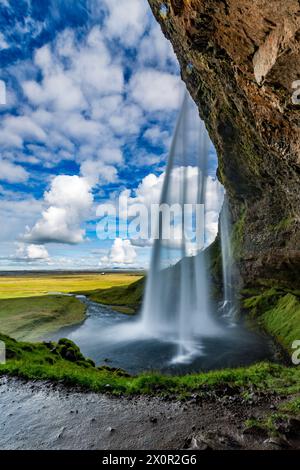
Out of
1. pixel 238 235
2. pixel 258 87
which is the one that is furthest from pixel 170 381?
pixel 238 235

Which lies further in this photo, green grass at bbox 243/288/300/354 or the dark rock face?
green grass at bbox 243/288/300/354

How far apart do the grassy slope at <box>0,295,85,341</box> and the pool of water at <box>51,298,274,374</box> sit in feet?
12.0

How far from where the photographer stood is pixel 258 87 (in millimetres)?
15055

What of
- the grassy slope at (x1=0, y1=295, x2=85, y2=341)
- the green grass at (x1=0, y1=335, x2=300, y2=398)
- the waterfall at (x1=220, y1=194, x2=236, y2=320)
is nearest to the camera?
the green grass at (x1=0, y1=335, x2=300, y2=398)

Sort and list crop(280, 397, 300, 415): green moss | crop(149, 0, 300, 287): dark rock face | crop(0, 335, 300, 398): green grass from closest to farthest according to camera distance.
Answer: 1. crop(280, 397, 300, 415): green moss
2. crop(0, 335, 300, 398): green grass
3. crop(149, 0, 300, 287): dark rock face

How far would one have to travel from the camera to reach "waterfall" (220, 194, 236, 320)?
1874 inches

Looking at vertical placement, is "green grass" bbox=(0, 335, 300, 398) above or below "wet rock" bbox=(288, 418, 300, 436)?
below

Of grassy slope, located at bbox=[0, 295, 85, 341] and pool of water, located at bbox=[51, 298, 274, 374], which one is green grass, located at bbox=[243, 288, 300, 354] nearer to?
pool of water, located at bbox=[51, 298, 274, 374]

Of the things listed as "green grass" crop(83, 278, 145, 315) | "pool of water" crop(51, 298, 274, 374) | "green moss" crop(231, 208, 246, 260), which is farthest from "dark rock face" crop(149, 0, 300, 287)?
"green grass" crop(83, 278, 145, 315)

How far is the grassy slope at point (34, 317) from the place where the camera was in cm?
3653

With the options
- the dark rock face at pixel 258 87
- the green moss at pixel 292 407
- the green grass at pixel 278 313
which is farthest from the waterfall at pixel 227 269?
the green moss at pixel 292 407

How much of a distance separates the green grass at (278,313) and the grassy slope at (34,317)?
28636 millimetres

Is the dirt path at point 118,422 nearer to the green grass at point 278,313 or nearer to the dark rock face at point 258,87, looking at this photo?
the dark rock face at point 258,87

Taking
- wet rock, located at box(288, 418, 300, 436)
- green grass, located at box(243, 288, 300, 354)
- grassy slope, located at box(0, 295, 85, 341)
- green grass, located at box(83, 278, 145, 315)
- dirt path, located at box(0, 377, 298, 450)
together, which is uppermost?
wet rock, located at box(288, 418, 300, 436)
